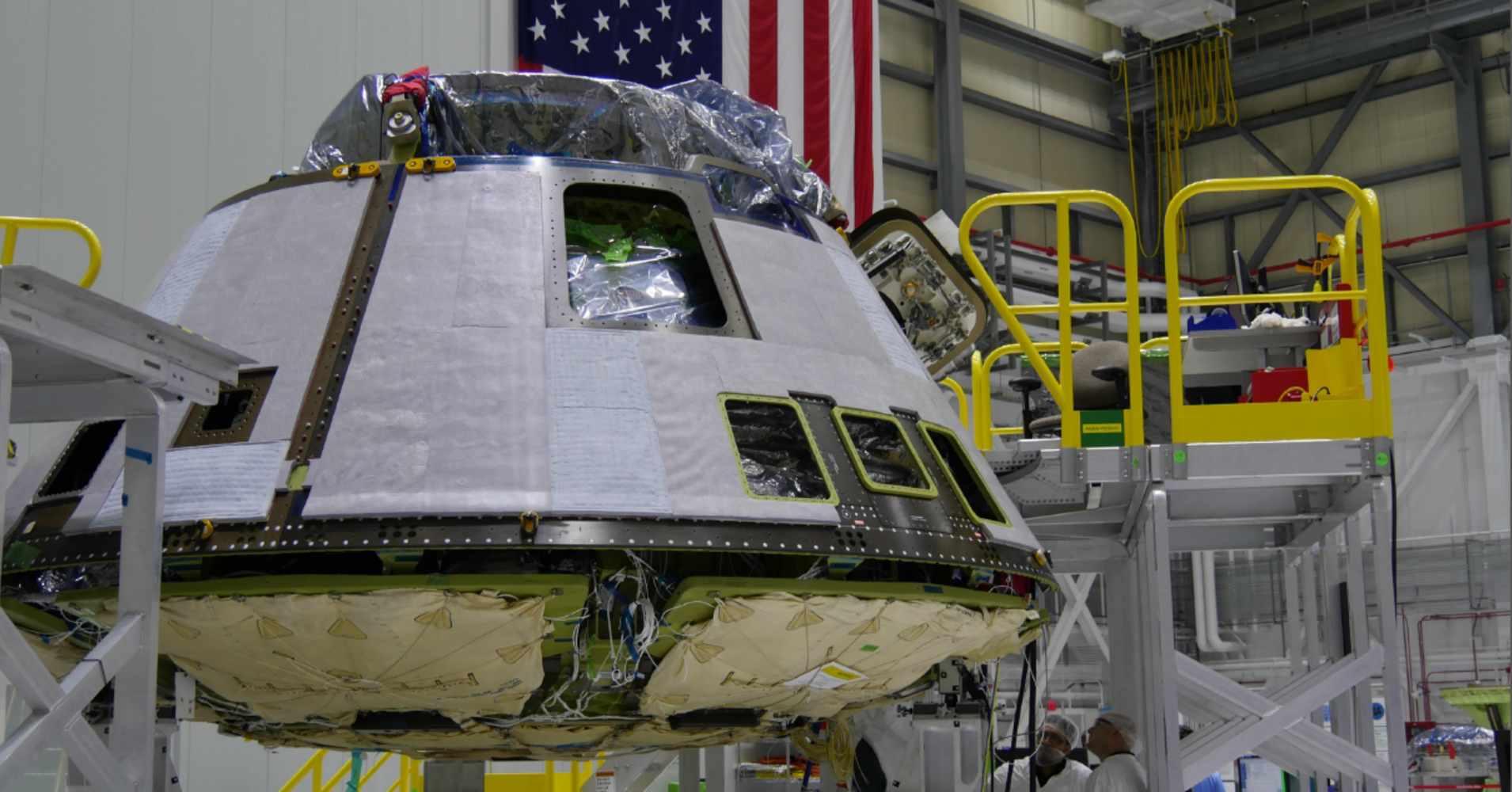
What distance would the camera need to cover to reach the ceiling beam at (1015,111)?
23547 mm

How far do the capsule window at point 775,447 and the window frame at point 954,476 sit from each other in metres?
0.59

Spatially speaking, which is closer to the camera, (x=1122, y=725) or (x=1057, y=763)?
(x=1122, y=725)

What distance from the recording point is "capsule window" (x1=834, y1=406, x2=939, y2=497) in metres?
4.61

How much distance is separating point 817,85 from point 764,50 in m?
0.81

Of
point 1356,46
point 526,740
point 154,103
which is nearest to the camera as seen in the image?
point 526,740

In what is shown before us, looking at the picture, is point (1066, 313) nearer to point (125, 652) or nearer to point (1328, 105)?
point (125, 652)

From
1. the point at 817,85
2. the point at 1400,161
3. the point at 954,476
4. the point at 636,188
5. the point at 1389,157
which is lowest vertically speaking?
the point at 954,476

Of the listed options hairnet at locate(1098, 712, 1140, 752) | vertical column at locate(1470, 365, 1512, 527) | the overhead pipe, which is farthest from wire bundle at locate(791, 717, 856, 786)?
vertical column at locate(1470, 365, 1512, 527)

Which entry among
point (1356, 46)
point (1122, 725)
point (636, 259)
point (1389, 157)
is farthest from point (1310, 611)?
point (1389, 157)

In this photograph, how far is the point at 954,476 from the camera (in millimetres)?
5180

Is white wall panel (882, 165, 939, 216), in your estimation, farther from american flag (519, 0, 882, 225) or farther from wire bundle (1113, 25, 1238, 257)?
american flag (519, 0, 882, 225)

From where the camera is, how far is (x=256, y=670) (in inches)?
175

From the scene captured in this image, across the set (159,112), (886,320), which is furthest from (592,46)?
(886,320)

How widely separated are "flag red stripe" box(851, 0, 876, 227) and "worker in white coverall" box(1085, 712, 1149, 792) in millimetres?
9296
